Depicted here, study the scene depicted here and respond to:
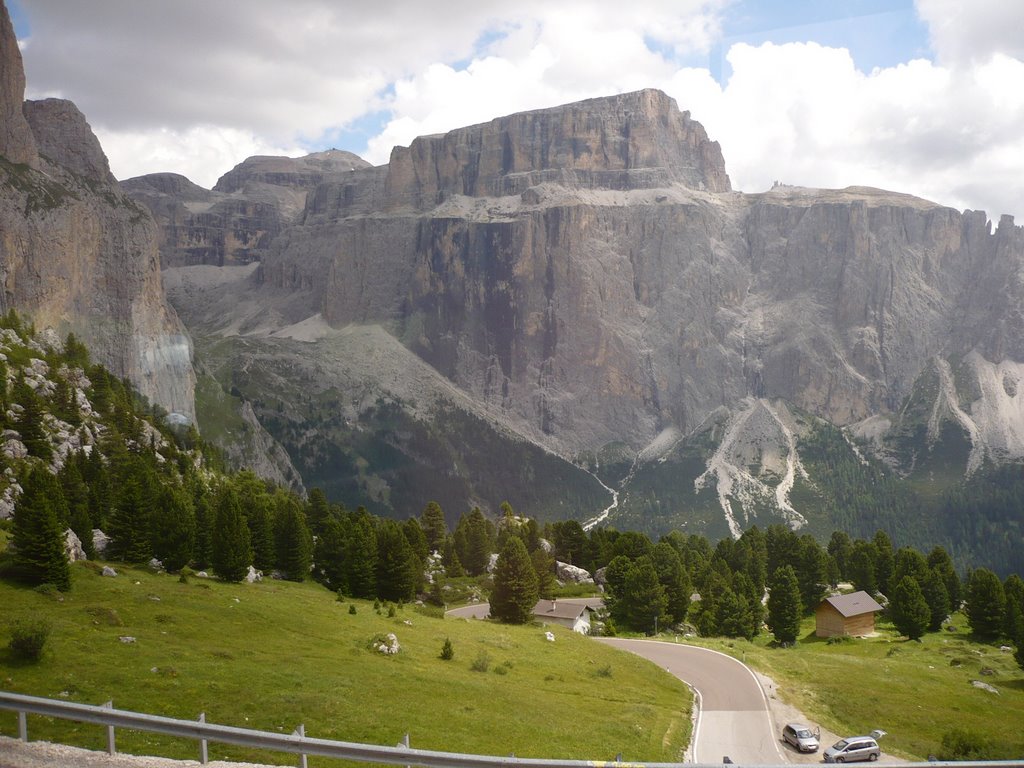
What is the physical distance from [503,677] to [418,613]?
23722mm

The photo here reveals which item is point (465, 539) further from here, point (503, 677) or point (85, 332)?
point (85, 332)

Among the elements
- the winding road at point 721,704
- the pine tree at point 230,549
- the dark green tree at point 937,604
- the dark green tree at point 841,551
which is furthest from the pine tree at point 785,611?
the pine tree at point 230,549

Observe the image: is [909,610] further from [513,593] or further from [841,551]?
[841,551]

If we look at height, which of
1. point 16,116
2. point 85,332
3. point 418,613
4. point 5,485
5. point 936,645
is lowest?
point 936,645

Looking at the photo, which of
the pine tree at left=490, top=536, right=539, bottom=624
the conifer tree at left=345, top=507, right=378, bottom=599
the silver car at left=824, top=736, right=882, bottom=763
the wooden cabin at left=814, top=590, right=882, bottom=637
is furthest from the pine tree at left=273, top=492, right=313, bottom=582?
the wooden cabin at left=814, top=590, right=882, bottom=637

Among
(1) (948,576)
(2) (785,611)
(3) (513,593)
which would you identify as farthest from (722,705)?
(1) (948,576)

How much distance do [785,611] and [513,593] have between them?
2961cm

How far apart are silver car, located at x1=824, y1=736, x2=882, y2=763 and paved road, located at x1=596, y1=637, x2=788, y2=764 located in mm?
2461

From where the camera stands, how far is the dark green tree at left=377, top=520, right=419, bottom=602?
7712 centimetres

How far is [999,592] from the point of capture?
8981cm

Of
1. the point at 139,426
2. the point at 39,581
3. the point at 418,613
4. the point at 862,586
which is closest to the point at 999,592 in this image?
the point at 862,586

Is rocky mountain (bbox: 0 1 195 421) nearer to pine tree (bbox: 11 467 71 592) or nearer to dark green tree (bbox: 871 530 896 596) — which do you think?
pine tree (bbox: 11 467 71 592)

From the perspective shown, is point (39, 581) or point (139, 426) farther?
point (139, 426)

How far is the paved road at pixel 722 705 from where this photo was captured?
4159 centimetres
